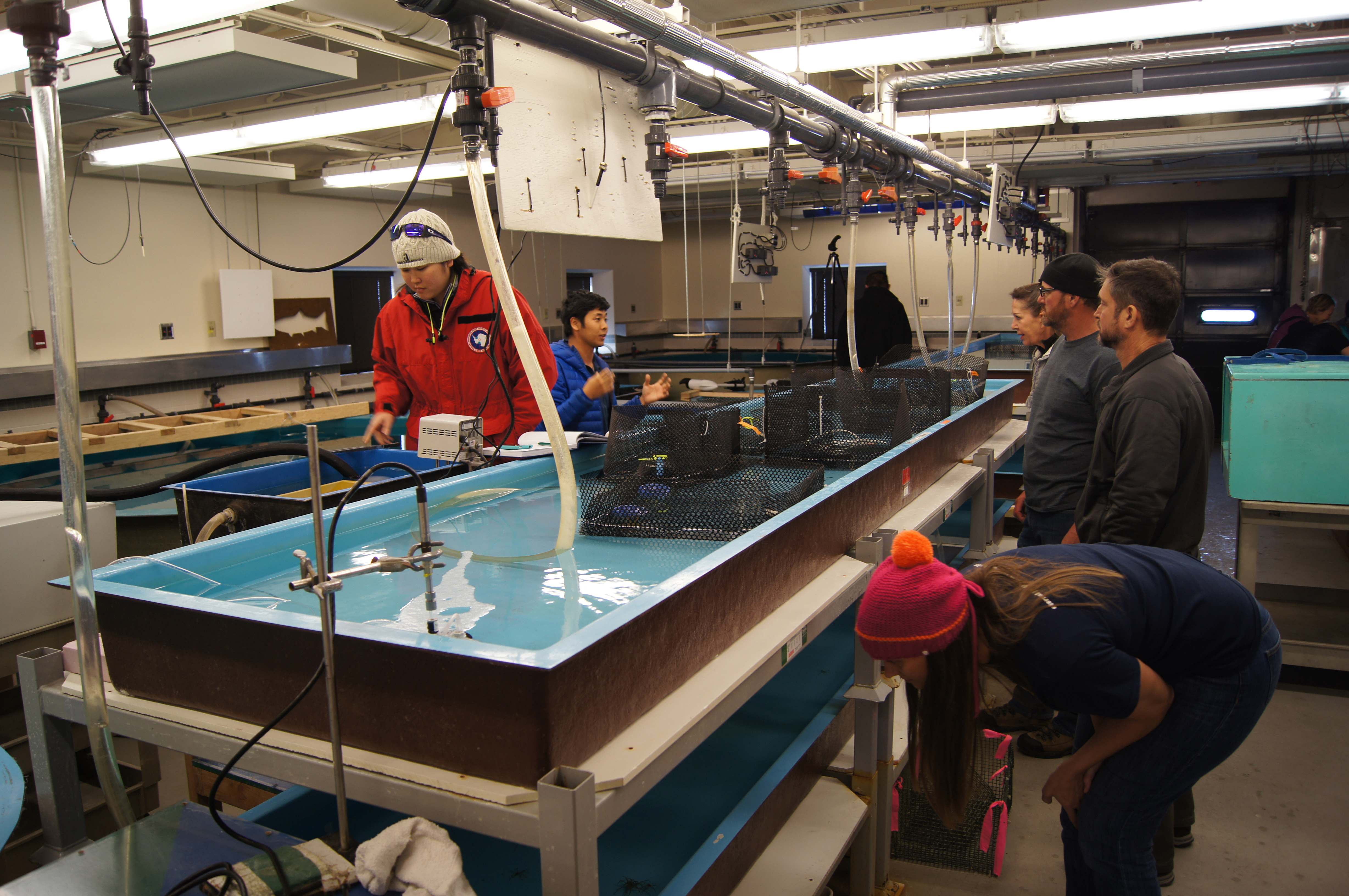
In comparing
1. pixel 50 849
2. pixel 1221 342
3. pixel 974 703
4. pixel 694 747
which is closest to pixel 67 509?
pixel 50 849

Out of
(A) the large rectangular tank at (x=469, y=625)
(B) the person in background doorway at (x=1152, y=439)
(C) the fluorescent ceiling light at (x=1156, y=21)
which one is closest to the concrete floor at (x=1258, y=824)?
(B) the person in background doorway at (x=1152, y=439)

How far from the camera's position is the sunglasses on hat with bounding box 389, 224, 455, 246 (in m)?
2.45

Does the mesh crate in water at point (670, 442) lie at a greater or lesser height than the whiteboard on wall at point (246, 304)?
lesser

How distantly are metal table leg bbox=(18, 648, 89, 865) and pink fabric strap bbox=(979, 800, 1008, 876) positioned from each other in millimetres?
2040

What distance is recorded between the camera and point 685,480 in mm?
2201

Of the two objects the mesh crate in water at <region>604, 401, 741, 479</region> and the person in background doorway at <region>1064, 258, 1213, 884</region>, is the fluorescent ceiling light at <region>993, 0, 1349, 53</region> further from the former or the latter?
the mesh crate in water at <region>604, 401, 741, 479</region>

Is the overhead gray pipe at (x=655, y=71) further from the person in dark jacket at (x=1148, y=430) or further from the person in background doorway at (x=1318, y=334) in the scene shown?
the person in background doorway at (x=1318, y=334)

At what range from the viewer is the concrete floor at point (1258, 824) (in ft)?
7.70

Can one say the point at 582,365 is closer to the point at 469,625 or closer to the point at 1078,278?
the point at 1078,278

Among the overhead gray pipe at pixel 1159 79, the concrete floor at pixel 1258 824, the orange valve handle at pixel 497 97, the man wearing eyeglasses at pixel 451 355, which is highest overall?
the overhead gray pipe at pixel 1159 79

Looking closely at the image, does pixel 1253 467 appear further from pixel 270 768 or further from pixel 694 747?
pixel 270 768

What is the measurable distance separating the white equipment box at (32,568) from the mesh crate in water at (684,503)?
1.15m

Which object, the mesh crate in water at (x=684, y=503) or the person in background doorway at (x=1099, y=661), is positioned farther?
the mesh crate in water at (x=684, y=503)

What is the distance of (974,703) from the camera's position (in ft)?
4.61
